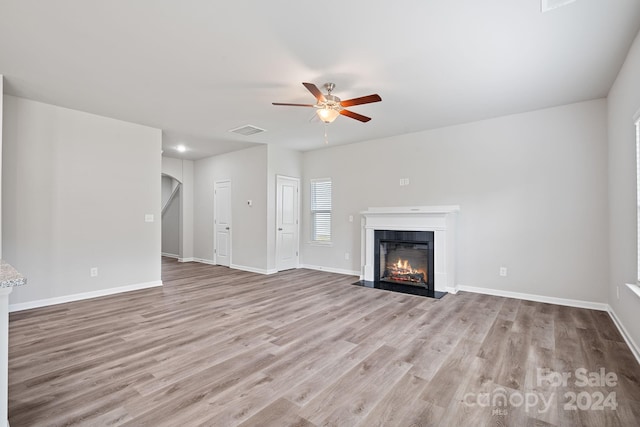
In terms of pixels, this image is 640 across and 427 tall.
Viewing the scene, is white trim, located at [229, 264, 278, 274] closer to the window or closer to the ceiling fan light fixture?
the window

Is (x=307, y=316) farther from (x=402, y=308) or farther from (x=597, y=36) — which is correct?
(x=597, y=36)

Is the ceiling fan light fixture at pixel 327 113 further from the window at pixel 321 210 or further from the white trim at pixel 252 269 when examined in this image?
the white trim at pixel 252 269

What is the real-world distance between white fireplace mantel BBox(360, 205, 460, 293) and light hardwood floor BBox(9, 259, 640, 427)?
67 cm

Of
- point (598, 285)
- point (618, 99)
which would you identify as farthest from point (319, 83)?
point (598, 285)

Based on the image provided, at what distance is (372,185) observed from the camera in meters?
6.03

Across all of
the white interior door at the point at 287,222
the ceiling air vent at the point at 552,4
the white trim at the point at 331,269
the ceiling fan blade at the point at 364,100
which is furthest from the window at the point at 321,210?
the ceiling air vent at the point at 552,4

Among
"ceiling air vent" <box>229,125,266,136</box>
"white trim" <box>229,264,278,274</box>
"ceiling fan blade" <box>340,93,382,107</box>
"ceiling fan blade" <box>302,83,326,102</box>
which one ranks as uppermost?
"ceiling air vent" <box>229,125,266,136</box>

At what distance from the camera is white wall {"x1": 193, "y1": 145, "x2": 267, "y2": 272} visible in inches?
254

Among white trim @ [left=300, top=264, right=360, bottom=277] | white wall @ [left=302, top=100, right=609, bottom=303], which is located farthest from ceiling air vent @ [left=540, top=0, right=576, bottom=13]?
white trim @ [left=300, top=264, right=360, bottom=277]

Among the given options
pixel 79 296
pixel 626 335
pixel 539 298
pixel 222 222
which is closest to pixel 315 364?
pixel 626 335

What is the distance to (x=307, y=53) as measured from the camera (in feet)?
9.27

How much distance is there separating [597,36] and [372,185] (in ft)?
12.5

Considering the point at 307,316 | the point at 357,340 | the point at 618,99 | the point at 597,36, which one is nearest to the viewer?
the point at 597,36

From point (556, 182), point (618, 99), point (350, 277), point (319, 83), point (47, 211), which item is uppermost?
point (319, 83)
